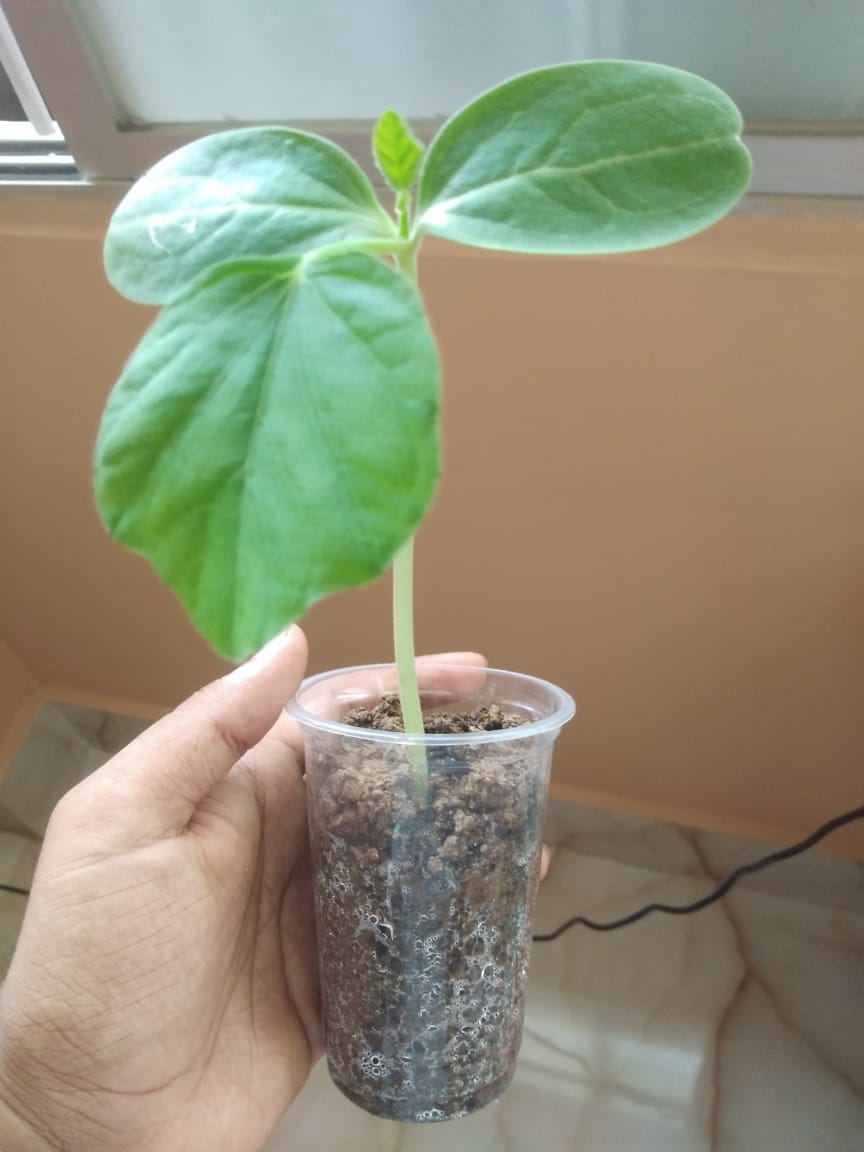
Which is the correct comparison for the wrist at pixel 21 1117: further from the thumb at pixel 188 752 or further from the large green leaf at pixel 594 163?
the large green leaf at pixel 594 163

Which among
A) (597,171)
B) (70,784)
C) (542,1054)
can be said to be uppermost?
(597,171)

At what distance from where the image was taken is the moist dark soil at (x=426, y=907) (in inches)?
17.3

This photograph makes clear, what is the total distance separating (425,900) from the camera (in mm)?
440

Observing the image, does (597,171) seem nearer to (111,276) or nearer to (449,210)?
(449,210)

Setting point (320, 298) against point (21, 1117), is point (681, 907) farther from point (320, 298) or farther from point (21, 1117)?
point (320, 298)

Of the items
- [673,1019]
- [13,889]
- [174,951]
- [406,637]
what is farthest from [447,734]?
[13,889]

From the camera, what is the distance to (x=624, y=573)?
756 mm

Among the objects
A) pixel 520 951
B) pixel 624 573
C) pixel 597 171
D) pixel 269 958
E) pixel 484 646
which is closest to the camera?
pixel 597 171

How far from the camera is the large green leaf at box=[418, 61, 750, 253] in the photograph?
336mm

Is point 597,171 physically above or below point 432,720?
above

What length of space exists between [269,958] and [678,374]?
1.52 ft

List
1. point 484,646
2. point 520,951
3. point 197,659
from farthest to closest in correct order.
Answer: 1. point 197,659
2. point 484,646
3. point 520,951

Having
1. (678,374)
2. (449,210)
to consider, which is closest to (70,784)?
(678,374)

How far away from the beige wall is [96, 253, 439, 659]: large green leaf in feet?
1.14
